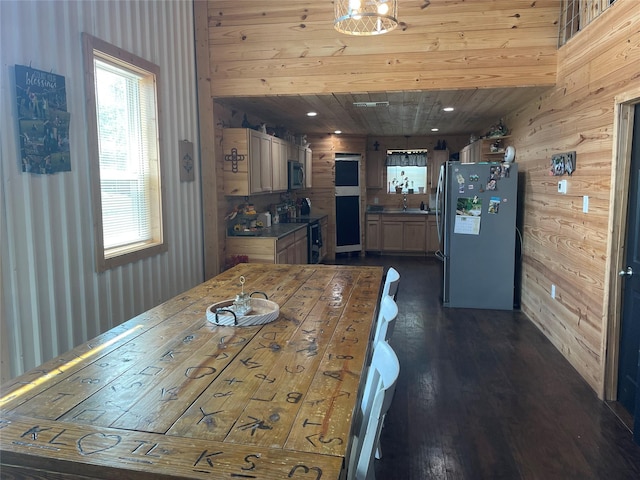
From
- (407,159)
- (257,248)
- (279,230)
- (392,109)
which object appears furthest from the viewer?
(407,159)

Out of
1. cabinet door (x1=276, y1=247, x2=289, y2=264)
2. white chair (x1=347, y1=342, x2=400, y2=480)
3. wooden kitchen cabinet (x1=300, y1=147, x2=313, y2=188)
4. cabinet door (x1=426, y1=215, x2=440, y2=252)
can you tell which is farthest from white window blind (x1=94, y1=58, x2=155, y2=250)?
cabinet door (x1=426, y1=215, x2=440, y2=252)

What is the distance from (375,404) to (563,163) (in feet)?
10.8

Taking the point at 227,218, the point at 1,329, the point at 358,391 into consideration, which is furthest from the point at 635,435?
the point at 227,218

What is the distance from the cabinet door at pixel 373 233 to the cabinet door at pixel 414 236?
19.7 inches

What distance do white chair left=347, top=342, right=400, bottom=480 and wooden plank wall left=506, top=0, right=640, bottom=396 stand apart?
2213mm

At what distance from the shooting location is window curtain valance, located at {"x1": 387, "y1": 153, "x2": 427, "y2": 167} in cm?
926

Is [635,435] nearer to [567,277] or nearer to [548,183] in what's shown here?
[567,277]

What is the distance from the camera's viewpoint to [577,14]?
12.1 feet

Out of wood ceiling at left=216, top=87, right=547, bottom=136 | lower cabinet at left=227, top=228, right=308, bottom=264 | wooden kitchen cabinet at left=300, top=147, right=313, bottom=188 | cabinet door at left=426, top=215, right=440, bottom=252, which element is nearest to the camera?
wood ceiling at left=216, top=87, right=547, bottom=136

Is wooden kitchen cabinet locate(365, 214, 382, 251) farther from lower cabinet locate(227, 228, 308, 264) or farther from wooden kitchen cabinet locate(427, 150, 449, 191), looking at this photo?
lower cabinet locate(227, 228, 308, 264)

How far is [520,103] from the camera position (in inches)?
198

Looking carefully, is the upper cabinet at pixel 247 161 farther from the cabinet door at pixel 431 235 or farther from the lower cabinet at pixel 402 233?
the cabinet door at pixel 431 235

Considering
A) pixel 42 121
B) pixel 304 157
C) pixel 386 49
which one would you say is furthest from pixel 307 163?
pixel 42 121

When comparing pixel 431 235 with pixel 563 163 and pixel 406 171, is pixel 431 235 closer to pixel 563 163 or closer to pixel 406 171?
pixel 406 171
